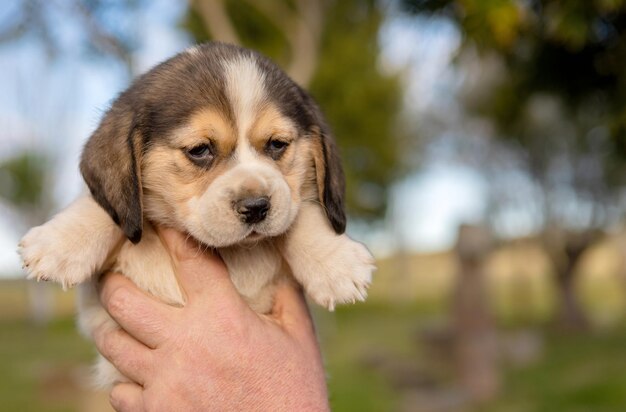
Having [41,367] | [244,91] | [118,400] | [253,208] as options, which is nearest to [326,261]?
[253,208]

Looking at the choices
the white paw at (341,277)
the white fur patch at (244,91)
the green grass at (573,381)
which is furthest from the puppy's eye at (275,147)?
the green grass at (573,381)

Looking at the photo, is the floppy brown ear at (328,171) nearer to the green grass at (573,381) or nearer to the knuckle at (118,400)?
the knuckle at (118,400)

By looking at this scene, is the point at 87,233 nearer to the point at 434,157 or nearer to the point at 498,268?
the point at 434,157

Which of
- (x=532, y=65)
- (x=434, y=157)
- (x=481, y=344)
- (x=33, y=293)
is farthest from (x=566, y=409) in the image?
(x=33, y=293)

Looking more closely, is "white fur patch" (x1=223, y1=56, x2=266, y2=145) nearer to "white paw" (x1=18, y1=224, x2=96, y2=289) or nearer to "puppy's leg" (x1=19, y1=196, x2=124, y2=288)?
"puppy's leg" (x1=19, y1=196, x2=124, y2=288)

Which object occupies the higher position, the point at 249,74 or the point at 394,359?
the point at 249,74
